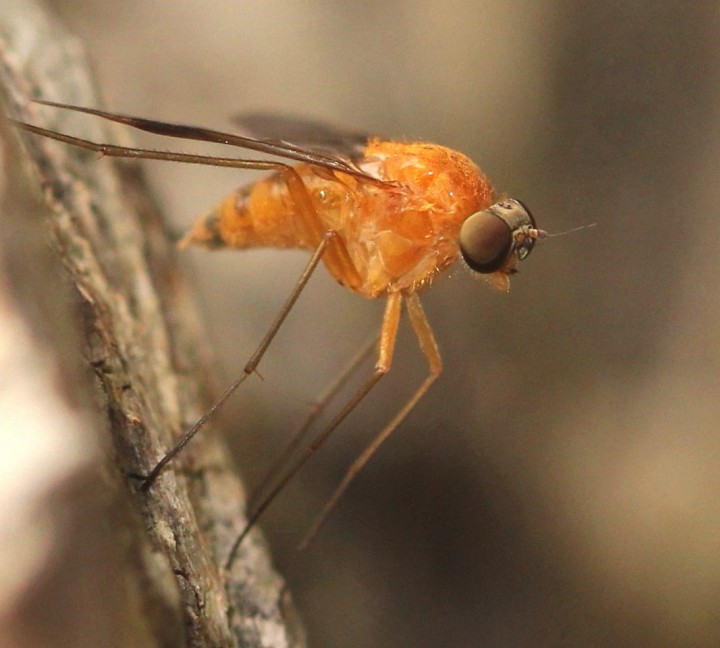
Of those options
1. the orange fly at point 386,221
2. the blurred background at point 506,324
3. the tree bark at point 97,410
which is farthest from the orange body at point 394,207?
the blurred background at point 506,324

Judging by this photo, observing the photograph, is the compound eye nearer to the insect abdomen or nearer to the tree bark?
the insect abdomen

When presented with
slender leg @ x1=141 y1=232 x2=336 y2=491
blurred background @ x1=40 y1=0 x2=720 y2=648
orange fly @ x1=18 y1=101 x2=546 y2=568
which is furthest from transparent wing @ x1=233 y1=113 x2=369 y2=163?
blurred background @ x1=40 y1=0 x2=720 y2=648

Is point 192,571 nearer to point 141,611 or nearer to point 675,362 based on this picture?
point 141,611

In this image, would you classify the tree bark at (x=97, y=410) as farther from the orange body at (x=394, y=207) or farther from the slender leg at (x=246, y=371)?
the orange body at (x=394, y=207)

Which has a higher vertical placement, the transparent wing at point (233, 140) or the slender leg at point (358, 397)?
the transparent wing at point (233, 140)

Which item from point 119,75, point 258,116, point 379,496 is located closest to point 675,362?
point 379,496

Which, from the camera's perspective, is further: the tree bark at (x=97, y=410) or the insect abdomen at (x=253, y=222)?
the insect abdomen at (x=253, y=222)

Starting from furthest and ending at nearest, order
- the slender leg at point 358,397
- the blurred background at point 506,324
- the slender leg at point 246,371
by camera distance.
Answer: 1. the blurred background at point 506,324
2. the slender leg at point 358,397
3. the slender leg at point 246,371

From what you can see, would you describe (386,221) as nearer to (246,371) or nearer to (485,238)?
(485,238)
